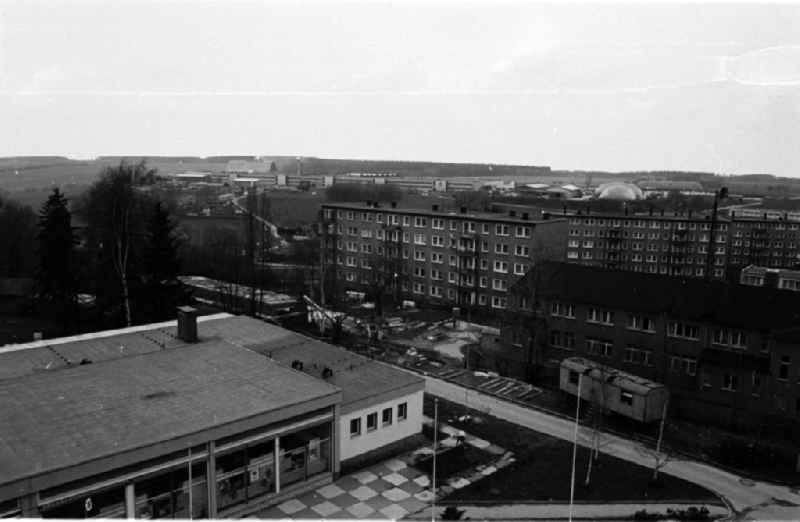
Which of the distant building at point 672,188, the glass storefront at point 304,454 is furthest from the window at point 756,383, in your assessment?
the distant building at point 672,188

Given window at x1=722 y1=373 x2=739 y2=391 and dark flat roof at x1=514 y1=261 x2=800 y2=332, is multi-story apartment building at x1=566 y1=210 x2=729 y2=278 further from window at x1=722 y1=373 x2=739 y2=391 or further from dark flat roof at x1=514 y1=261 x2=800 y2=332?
window at x1=722 y1=373 x2=739 y2=391

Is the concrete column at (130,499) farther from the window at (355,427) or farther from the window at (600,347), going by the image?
the window at (600,347)

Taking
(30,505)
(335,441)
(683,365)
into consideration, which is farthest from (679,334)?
(30,505)

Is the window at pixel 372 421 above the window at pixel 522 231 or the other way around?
the other way around

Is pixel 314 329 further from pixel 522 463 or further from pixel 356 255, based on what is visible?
pixel 522 463

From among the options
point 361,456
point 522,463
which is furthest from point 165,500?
point 522,463

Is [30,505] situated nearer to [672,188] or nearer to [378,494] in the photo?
[378,494]

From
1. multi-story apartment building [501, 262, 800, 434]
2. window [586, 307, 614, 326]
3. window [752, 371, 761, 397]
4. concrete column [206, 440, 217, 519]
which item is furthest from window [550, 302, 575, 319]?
concrete column [206, 440, 217, 519]
